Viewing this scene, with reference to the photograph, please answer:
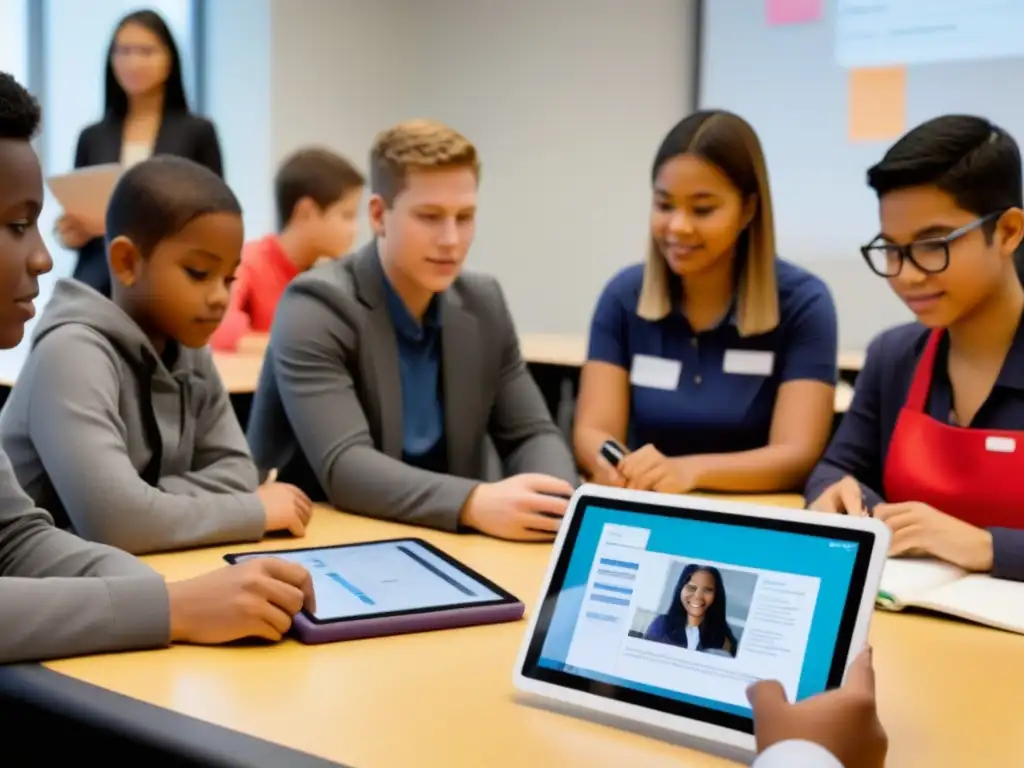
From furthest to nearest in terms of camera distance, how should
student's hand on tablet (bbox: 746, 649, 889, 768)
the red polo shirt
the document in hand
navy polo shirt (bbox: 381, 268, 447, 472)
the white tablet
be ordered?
1. the red polo shirt
2. the document in hand
3. navy polo shirt (bbox: 381, 268, 447, 472)
4. the white tablet
5. student's hand on tablet (bbox: 746, 649, 889, 768)

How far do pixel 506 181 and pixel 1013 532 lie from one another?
11.5ft

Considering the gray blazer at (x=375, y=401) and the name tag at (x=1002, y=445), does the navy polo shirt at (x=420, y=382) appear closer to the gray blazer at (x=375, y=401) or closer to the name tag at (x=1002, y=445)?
the gray blazer at (x=375, y=401)

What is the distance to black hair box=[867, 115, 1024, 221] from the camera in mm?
1517

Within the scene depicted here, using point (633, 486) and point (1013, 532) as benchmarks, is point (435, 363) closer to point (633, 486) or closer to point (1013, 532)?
point (633, 486)

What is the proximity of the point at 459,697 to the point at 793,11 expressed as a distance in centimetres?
338

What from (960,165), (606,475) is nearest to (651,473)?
(606,475)

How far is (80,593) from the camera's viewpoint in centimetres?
107

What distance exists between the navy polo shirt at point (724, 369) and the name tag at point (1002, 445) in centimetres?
54

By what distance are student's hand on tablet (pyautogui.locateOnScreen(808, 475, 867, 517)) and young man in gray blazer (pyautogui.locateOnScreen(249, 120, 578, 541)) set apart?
45 centimetres

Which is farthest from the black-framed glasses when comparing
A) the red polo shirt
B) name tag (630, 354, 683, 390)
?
the red polo shirt

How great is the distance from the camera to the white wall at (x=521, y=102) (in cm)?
427

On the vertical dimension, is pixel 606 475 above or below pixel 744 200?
below

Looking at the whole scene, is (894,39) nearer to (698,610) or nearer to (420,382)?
(420,382)

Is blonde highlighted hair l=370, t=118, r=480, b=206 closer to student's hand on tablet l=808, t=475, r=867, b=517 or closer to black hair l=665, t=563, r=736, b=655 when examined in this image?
student's hand on tablet l=808, t=475, r=867, b=517
